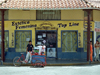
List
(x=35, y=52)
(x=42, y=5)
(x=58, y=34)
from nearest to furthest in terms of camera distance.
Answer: (x=35, y=52) < (x=42, y=5) < (x=58, y=34)

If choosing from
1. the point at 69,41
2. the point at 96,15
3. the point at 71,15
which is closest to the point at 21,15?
the point at 71,15

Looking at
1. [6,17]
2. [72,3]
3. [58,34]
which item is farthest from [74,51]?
[6,17]

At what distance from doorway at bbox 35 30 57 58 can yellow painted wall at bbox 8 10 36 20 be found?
1.49 metres

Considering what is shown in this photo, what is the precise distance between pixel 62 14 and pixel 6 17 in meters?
5.07

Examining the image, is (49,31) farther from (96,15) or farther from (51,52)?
(96,15)

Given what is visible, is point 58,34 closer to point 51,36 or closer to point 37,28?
point 51,36

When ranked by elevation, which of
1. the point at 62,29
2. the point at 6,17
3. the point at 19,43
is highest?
the point at 6,17

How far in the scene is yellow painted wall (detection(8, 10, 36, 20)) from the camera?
56.0ft

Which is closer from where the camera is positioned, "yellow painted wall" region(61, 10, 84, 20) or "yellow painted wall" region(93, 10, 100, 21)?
"yellow painted wall" region(61, 10, 84, 20)

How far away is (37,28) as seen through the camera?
17031mm

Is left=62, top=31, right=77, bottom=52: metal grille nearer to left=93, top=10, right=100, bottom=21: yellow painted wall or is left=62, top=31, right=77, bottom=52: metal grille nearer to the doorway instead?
the doorway

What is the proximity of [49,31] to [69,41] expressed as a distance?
6.65 ft

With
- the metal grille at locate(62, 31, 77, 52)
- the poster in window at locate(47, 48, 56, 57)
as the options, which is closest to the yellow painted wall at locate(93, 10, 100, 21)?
the metal grille at locate(62, 31, 77, 52)

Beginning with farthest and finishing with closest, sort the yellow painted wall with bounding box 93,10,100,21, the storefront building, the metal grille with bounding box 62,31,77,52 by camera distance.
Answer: the yellow painted wall with bounding box 93,10,100,21 < the metal grille with bounding box 62,31,77,52 < the storefront building
